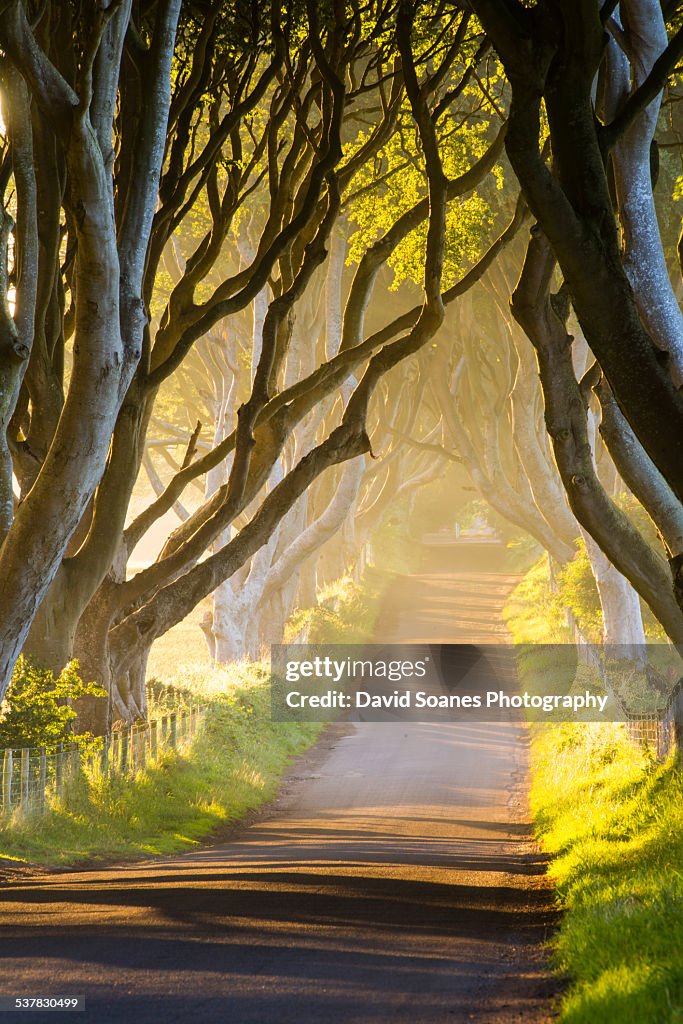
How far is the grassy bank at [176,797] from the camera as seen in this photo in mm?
11445

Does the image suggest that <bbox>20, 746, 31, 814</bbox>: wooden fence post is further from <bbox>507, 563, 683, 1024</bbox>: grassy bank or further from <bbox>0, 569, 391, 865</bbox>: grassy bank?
<bbox>507, 563, 683, 1024</bbox>: grassy bank

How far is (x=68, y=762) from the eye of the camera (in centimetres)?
1235

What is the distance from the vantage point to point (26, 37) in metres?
8.46

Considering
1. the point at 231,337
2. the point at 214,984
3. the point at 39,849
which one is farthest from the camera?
the point at 231,337

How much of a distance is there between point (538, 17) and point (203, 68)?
5811 mm

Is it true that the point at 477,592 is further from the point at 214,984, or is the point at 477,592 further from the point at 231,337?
the point at 214,984

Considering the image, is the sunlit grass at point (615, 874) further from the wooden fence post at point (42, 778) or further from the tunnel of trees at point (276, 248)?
the wooden fence post at point (42, 778)

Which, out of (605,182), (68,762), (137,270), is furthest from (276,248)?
(68,762)

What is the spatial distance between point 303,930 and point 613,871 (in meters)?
3.00

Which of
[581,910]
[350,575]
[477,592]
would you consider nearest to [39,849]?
[581,910]

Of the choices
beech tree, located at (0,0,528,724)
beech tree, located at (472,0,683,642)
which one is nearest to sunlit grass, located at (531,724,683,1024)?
beech tree, located at (472,0,683,642)

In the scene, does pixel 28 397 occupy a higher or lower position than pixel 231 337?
lower

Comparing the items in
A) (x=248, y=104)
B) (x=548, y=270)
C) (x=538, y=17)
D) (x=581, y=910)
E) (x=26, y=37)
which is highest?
(x=248, y=104)

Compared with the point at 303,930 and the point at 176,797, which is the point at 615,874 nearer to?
the point at 303,930
